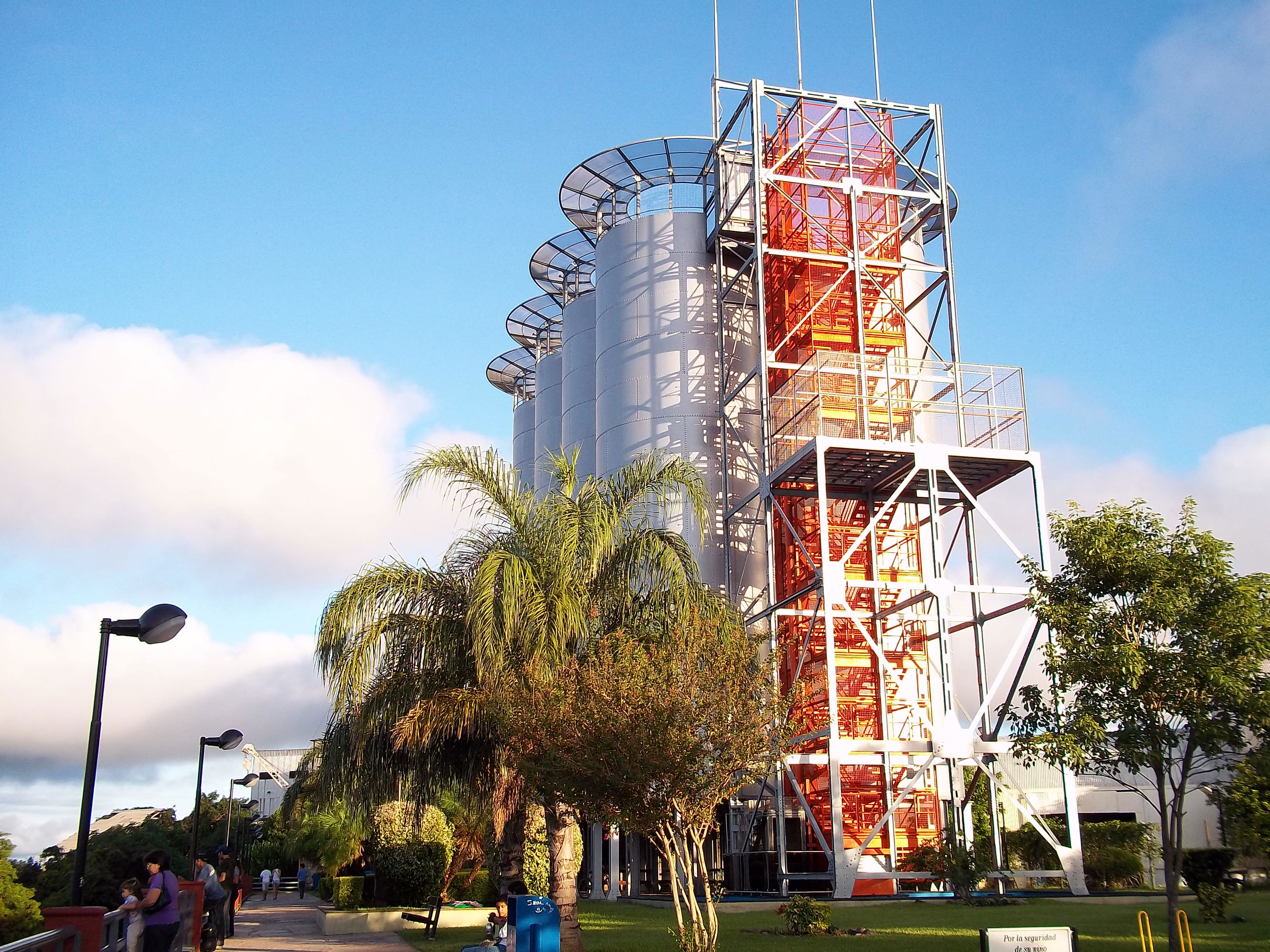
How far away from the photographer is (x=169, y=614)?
427 inches

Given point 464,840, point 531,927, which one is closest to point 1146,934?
point 531,927

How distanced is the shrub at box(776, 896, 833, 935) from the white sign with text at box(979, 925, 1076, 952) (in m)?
7.53

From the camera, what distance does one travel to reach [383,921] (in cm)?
2533

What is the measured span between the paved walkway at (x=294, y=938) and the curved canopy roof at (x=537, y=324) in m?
23.1

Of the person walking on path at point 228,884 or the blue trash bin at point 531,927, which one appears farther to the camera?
the person walking on path at point 228,884

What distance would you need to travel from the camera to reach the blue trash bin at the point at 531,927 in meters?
13.8

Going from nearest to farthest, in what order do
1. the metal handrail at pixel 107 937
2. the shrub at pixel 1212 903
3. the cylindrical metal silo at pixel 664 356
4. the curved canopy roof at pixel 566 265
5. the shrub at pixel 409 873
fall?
the metal handrail at pixel 107 937, the shrub at pixel 1212 903, the shrub at pixel 409 873, the cylindrical metal silo at pixel 664 356, the curved canopy roof at pixel 566 265

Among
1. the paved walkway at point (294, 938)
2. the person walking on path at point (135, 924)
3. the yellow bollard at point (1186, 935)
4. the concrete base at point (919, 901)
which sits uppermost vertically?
the person walking on path at point (135, 924)

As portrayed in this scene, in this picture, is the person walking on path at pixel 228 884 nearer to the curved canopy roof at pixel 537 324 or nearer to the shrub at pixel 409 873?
the shrub at pixel 409 873

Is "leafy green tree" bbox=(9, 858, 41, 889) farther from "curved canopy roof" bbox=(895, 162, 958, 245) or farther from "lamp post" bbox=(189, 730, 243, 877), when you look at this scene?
"curved canopy roof" bbox=(895, 162, 958, 245)

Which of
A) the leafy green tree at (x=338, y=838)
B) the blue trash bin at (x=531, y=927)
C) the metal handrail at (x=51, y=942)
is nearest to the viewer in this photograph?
the metal handrail at (x=51, y=942)

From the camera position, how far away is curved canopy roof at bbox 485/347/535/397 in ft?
166

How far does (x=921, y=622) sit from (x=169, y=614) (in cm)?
2347

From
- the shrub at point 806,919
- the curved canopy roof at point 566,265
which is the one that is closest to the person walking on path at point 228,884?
the shrub at point 806,919
